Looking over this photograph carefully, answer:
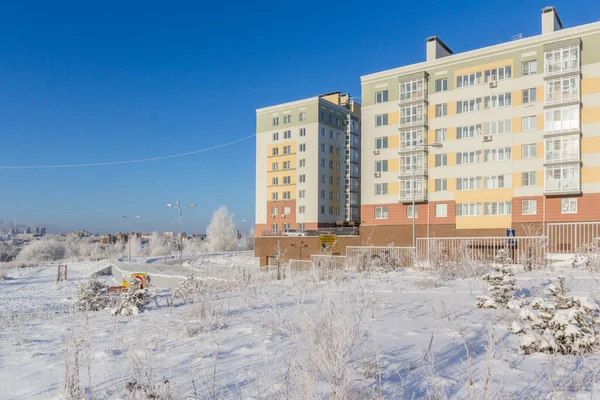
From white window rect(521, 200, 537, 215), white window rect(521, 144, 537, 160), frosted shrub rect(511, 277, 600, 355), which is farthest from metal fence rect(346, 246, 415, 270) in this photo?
white window rect(521, 144, 537, 160)

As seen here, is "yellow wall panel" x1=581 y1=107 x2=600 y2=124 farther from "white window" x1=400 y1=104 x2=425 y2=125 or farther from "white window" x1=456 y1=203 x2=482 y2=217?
"white window" x1=400 y1=104 x2=425 y2=125

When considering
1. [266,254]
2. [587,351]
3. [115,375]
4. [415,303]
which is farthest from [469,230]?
[115,375]

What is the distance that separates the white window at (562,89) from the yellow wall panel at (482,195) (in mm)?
7460

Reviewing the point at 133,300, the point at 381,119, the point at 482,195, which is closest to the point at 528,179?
the point at 482,195

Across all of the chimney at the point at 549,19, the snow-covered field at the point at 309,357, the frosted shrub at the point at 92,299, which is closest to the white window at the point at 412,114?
the chimney at the point at 549,19

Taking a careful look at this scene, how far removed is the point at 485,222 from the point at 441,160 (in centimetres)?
652

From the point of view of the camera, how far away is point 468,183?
34.8 meters

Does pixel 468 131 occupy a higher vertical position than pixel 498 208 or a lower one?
higher

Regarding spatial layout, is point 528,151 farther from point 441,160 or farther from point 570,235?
point 570,235

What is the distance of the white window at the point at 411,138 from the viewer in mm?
36812

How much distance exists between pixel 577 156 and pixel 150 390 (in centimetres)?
3438

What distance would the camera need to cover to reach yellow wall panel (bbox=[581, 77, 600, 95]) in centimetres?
2989

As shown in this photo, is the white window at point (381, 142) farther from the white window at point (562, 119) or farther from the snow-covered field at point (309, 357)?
the snow-covered field at point (309, 357)

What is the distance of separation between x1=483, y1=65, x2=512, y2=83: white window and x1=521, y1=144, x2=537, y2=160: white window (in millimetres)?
5757
